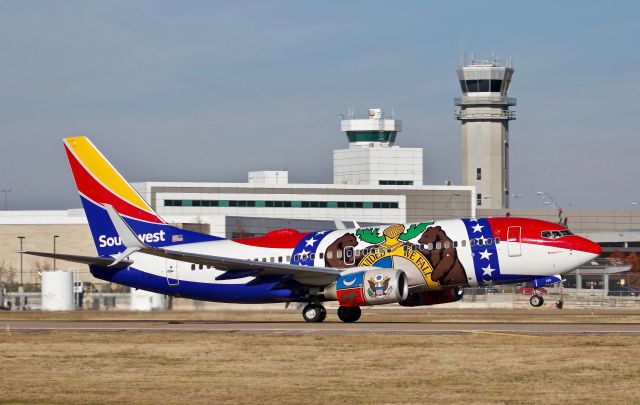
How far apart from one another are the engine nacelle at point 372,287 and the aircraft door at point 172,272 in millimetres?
8798

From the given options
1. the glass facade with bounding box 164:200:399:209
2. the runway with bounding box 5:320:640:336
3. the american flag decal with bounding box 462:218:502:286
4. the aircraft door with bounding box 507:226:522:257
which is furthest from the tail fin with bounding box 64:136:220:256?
the glass facade with bounding box 164:200:399:209

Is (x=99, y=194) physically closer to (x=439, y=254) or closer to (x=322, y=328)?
(x=322, y=328)

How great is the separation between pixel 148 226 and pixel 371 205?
449 ft

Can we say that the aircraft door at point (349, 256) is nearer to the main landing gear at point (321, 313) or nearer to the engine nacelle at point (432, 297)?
the main landing gear at point (321, 313)

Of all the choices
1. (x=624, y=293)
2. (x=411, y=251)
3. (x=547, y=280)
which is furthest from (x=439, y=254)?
(x=624, y=293)

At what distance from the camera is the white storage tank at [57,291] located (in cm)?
7381

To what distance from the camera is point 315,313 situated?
2068 inches

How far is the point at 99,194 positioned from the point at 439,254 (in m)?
16.9

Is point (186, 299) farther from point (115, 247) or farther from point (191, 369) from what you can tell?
point (191, 369)

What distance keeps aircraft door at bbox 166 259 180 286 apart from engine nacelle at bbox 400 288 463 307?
1083cm

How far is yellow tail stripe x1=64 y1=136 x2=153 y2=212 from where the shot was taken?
57.0m

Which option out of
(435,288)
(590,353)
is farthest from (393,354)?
(435,288)

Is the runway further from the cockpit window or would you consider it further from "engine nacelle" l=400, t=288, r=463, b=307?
the cockpit window

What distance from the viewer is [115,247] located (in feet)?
186
